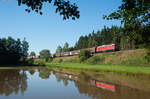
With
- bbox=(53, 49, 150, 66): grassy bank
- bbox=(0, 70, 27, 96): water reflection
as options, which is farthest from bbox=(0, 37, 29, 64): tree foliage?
bbox=(0, 70, 27, 96): water reflection

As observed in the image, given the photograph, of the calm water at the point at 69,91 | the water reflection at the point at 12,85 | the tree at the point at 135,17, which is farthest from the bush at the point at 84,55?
the tree at the point at 135,17

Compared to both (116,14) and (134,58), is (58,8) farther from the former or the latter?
(134,58)

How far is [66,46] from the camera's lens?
129125 mm

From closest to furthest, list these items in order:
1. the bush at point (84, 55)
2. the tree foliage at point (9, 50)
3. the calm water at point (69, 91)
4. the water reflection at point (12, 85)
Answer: the calm water at point (69, 91), the water reflection at point (12, 85), the bush at point (84, 55), the tree foliage at point (9, 50)

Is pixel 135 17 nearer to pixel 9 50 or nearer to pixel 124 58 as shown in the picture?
pixel 124 58

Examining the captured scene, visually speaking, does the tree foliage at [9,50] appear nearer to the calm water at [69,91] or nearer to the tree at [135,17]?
the calm water at [69,91]

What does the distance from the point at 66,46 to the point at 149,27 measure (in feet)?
391

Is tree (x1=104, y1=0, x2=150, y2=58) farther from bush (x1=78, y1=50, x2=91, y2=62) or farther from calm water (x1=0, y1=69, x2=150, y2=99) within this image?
bush (x1=78, y1=50, x2=91, y2=62)

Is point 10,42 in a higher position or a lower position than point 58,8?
higher

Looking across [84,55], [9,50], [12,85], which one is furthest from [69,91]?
[9,50]

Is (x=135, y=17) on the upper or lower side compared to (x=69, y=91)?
upper

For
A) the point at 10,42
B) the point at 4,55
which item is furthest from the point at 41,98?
the point at 10,42

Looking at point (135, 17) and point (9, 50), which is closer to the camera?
point (135, 17)

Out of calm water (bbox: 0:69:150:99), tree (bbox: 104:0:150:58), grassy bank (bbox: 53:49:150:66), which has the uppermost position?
tree (bbox: 104:0:150:58)
